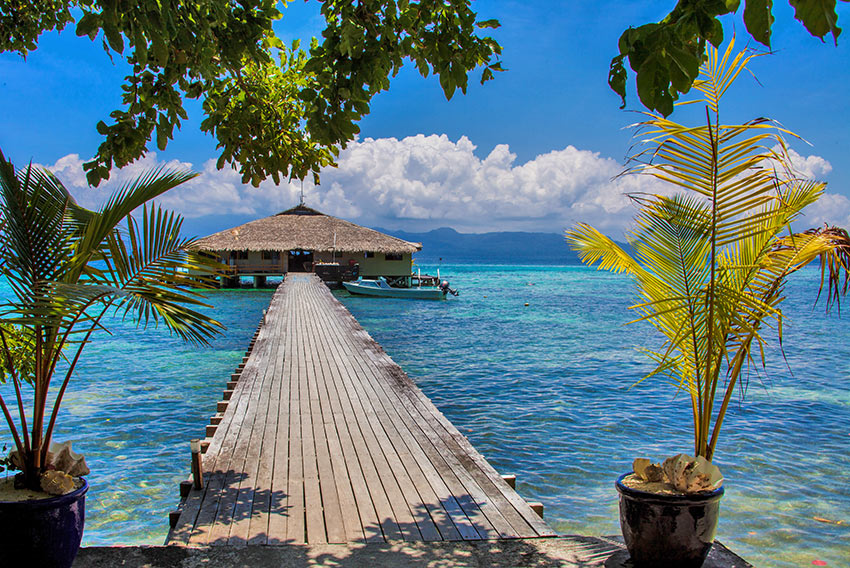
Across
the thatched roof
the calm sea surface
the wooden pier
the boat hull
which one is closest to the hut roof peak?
the thatched roof

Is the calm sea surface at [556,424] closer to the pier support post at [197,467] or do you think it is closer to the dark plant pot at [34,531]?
the pier support post at [197,467]

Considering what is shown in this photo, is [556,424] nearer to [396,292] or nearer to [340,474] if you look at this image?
[340,474]

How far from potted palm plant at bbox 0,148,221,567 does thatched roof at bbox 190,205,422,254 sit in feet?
104

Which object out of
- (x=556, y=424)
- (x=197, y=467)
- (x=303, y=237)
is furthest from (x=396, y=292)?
(x=197, y=467)

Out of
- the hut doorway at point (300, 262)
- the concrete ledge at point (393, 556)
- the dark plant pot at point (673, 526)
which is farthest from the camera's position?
the hut doorway at point (300, 262)

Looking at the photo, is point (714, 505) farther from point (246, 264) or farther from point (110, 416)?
point (246, 264)

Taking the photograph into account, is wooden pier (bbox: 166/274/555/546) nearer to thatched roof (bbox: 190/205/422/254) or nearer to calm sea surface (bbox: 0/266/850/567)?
calm sea surface (bbox: 0/266/850/567)

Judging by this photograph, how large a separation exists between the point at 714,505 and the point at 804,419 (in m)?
8.90

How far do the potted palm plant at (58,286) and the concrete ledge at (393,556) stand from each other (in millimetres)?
293

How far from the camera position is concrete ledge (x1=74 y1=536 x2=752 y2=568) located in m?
3.01

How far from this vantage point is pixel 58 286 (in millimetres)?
2498

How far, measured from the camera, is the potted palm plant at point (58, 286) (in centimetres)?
267

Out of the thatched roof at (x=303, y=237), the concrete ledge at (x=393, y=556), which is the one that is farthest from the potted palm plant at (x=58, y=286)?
the thatched roof at (x=303, y=237)

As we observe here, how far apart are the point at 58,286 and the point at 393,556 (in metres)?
1.97
